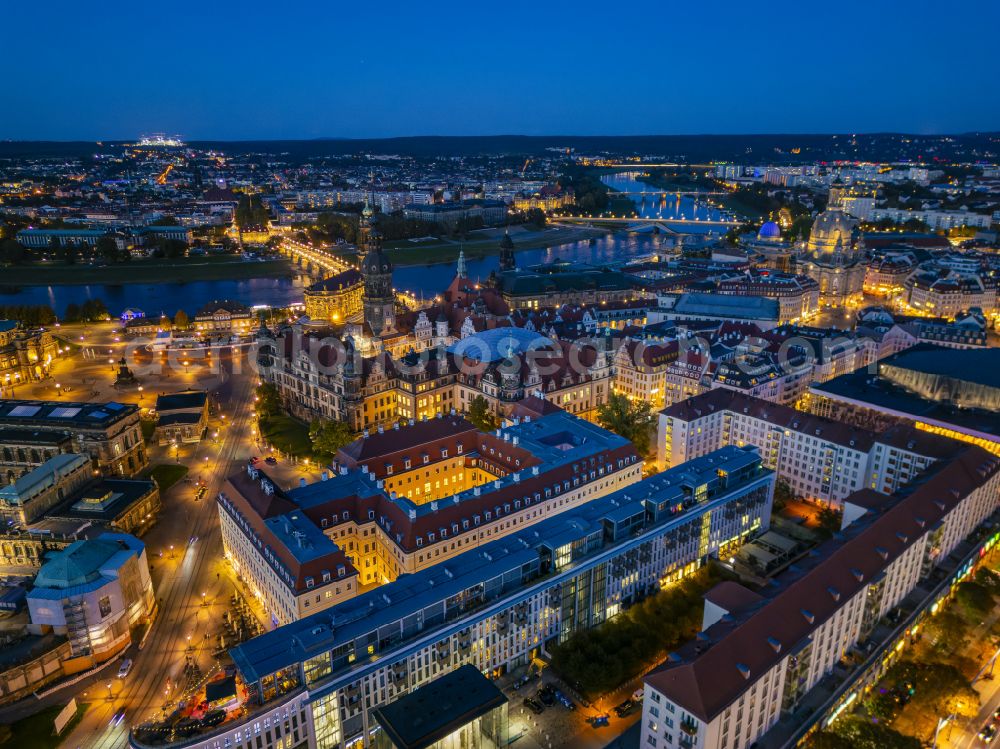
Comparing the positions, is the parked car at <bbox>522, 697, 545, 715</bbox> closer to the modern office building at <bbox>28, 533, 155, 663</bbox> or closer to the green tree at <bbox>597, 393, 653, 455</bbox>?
the modern office building at <bbox>28, 533, 155, 663</bbox>

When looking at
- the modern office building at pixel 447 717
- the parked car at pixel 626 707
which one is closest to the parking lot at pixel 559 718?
the parked car at pixel 626 707

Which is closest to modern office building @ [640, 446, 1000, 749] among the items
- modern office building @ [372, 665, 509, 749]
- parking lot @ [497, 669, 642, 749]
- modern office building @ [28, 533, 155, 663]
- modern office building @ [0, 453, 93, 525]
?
parking lot @ [497, 669, 642, 749]

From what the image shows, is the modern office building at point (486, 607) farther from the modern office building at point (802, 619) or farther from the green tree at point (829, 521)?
the modern office building at point (802, 619)

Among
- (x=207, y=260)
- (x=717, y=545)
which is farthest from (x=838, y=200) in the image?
(x=207, y=260)

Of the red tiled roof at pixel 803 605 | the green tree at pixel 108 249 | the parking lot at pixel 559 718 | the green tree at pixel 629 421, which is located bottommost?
the parking lot at pixel 559 718

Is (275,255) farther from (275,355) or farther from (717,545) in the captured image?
(717,545)

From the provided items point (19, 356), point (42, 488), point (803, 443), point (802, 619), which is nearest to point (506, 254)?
point (19, 356)
